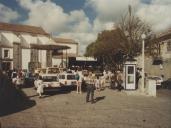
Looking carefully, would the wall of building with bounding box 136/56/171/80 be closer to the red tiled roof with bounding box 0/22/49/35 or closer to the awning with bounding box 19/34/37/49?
the awning with bounding box 19/34/37/49

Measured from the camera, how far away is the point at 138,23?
157ft

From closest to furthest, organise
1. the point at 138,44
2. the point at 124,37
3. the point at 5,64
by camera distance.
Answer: the point at 138,44, the point at 124,37, the point at 5,64

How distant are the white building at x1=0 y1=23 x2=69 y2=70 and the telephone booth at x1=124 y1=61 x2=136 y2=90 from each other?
39.2 m

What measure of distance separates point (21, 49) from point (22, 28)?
8444 mm

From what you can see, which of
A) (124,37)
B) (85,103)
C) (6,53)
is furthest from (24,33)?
(85,103)

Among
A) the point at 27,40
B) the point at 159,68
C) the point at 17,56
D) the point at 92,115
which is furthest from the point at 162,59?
the point at 27,40

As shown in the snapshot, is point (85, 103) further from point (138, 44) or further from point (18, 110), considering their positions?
point (138, 44)

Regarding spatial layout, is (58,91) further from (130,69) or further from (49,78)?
(130,69)

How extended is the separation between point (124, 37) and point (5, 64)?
28248mm

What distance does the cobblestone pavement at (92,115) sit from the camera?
41.5 ft

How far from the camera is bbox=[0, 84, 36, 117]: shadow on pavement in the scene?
16234 mm

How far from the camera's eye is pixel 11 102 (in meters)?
19.3

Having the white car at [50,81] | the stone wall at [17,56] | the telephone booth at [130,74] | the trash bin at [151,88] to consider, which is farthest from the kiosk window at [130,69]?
the stone wall at [17,56]

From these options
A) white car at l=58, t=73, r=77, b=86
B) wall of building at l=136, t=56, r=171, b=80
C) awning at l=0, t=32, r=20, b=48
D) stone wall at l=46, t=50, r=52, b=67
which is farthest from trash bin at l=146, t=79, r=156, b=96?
stone wall at l=46, t=50, r=52, b=67
